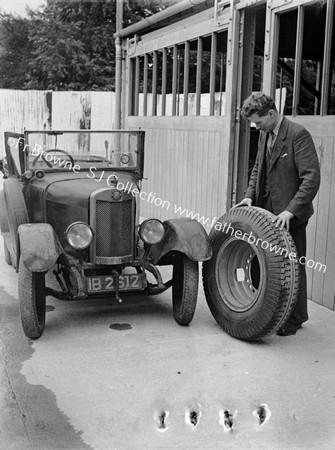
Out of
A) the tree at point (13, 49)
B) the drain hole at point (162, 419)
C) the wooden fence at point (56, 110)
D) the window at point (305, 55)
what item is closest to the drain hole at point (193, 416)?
the drain hole at point (162, 419)

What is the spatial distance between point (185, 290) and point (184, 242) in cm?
40

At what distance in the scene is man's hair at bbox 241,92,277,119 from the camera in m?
4.55

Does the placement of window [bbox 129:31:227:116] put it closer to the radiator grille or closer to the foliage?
the radiator grille

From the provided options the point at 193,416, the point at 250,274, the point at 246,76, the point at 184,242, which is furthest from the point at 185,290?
the point at 246,76

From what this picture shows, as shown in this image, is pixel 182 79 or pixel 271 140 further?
pixel 182 79

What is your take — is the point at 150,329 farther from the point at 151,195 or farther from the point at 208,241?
the point at 151,195

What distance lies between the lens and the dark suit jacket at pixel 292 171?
14.7 ft

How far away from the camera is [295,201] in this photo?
4.50 m

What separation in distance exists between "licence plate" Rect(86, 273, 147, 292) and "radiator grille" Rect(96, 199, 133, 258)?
0.80 ft

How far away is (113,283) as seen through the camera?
4934 mm

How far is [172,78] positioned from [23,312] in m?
5.31

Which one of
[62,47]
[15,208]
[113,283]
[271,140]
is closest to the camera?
[271,140]

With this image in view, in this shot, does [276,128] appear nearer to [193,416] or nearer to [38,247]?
[38,247]

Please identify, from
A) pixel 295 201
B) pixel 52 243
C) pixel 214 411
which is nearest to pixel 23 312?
pixel 52 243
